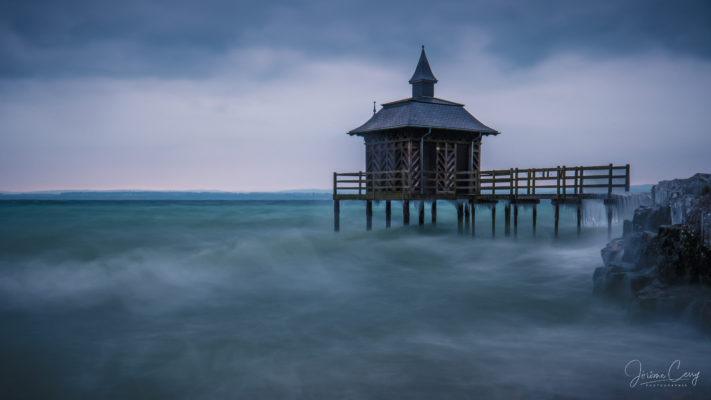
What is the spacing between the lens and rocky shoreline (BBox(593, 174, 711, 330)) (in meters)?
10.3

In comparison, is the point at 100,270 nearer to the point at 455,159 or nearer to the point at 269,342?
the point at 269,342

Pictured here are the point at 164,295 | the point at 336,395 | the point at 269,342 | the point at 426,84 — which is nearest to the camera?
the point at 336,395

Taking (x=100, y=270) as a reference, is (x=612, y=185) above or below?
above

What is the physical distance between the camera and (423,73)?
2745 cm

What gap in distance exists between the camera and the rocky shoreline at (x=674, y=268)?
10273 millimetres

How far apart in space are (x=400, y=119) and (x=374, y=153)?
8.96 ft

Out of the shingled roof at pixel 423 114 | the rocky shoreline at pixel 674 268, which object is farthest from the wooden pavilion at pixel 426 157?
the rocky shoreline at pixel 674 268

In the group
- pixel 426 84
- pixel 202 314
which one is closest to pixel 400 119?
pixel 426 84

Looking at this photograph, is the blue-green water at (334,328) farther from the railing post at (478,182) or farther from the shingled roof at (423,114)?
the shingled roof at (423,114)

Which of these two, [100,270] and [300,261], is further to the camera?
[300,261]

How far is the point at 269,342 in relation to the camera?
10.8 metres
